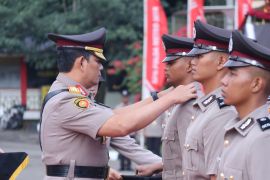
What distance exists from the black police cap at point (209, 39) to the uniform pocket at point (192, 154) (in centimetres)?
64

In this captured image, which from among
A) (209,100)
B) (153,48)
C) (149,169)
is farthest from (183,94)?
(153,48)

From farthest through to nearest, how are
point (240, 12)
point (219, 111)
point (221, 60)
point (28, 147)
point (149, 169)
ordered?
1. point (28, 147)
2. point (240, 12)
3. point (149, 169)
4. point (221, 60)
5. point (219, 111)

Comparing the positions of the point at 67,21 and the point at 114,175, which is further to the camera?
the point at 67,21

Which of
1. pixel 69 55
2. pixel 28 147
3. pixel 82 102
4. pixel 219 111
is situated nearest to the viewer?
pixel 219 111

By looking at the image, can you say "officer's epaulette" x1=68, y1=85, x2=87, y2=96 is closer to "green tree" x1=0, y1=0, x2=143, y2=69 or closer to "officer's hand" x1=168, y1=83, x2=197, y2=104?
"officer's hand" x1=168, y1=83, x2=197, y2=104

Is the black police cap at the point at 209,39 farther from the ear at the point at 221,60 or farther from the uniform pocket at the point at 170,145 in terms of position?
the uniform pocket at the point at 170,145

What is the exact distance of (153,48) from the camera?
15.7m

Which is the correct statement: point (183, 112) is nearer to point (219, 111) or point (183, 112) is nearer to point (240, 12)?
A: point (219, 111)

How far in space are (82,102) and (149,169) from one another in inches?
46.2

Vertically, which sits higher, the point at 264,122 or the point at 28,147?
the point at 264,122

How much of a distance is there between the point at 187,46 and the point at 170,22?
59.8ft

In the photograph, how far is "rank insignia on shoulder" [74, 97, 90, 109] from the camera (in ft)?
17.1

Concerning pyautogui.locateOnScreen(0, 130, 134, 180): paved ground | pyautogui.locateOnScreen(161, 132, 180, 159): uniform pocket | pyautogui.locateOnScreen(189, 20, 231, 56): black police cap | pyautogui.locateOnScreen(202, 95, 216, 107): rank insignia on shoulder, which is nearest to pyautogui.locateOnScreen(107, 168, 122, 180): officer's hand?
pyautogui.locateOnScreen(161, 132, 180, 159): uniform pocket

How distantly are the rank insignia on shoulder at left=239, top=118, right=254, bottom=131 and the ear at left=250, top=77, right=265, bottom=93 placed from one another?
0.16m
